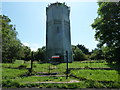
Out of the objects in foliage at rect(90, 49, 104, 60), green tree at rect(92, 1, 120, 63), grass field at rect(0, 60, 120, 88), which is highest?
green tree at rect(92, 1, 120, 63)

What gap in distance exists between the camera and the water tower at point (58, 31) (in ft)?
103

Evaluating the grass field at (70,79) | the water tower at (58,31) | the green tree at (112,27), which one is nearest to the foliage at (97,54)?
the green tree at (112,27)

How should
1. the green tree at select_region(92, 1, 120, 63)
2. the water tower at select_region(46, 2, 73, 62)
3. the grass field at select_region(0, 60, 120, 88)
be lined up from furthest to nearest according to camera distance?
the water tower at select_region(46, 2, 73, 62)
the green tree at select_region(92, 1, 120, 63)
the grass field at select_region(0, 60, 120, 88)

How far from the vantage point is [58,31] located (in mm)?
32469

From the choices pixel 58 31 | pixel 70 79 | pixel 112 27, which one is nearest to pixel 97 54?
pixel 58 31

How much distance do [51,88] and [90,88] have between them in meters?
2.05

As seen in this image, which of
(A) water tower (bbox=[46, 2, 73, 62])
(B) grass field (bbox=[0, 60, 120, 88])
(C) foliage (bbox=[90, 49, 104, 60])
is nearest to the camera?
(B) grass field (bbox=[0, 60, 120, 88])

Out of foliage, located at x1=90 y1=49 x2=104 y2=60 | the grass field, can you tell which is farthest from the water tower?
the grass field

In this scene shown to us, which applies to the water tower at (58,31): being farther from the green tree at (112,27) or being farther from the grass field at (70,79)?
the grass field at (70,79)

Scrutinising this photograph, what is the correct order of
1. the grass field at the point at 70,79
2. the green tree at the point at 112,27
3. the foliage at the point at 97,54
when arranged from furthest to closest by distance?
the foliage at the point at 97,54 → the green tree at the point at 112,27 → the grass field at the point at 70,79

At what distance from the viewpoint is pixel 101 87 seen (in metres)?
6.41

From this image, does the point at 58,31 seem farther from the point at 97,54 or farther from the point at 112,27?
the point at 112,27

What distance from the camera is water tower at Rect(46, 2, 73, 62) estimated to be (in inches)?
1235

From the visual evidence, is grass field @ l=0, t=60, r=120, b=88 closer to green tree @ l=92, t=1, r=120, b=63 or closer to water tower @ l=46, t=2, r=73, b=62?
green tree @ l=92, t=1, r=120, b=63
